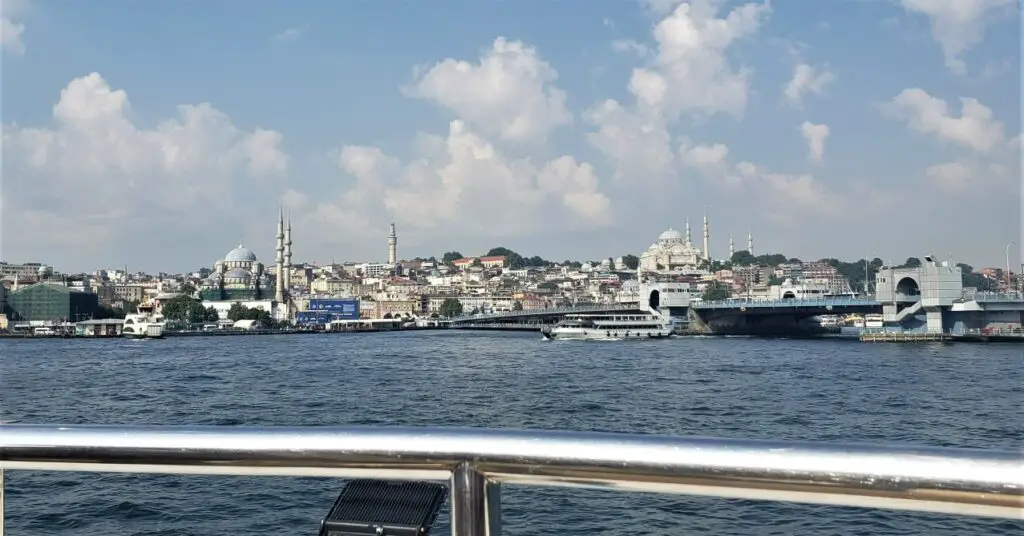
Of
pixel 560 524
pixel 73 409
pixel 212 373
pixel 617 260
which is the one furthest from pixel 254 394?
pixel 617 260

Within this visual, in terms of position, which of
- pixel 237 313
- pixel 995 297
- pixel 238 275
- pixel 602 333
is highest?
pixel 238 275

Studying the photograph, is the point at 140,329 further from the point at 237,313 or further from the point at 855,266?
the point at 855,266

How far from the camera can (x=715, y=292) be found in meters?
63.9

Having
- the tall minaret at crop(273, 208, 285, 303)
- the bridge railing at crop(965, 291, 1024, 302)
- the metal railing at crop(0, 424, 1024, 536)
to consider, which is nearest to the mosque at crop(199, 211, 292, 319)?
the tall minaret at crop(273, 208, 285, 303)

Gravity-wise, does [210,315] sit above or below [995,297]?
below

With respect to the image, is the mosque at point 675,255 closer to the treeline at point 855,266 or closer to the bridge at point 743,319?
the treeline at point 855,266

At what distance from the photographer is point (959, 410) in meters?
10.5

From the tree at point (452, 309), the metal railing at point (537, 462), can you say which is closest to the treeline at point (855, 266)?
the tree at point (452, 309)

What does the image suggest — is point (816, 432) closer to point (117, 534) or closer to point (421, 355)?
point (117, 534)

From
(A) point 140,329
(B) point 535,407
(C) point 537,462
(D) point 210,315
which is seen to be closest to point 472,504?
(C) point 537,462

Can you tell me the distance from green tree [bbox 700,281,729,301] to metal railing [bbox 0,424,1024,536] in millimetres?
61234

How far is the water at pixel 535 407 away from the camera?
196 inches

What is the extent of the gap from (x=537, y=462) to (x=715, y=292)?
213 ft

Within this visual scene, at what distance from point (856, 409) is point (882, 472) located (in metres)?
11.1
